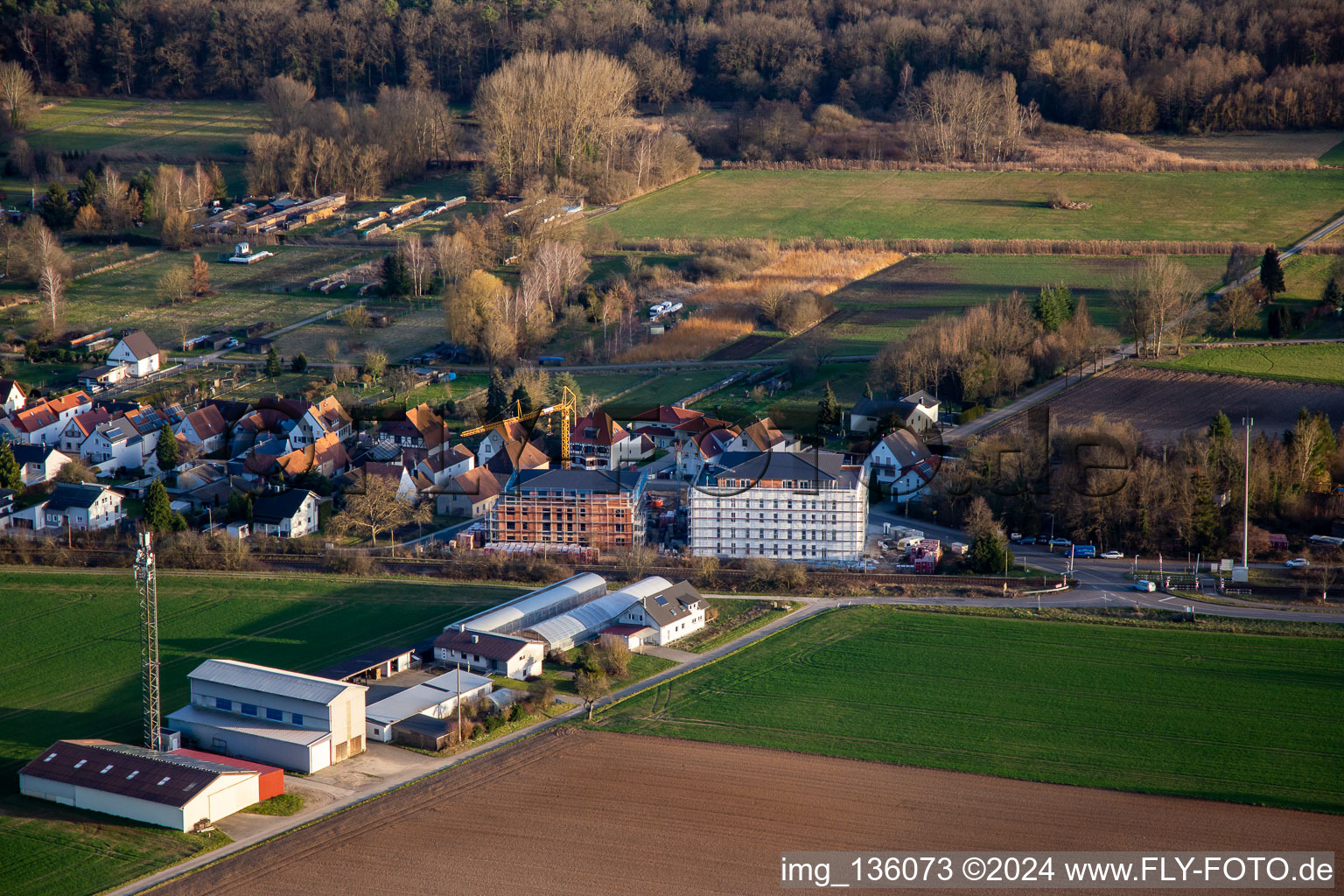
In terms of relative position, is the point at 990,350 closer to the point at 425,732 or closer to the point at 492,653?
the point at 492,653

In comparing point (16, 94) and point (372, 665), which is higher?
point (16, 94)

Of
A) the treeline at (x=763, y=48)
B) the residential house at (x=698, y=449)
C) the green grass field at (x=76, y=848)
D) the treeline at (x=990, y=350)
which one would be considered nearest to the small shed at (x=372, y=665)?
the green grass field at (x=76, y=848)

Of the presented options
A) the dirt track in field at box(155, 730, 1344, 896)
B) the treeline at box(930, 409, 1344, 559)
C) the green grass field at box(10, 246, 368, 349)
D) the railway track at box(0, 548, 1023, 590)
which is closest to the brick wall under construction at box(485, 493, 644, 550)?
the railway track at box(0, 548, 1023, 590)

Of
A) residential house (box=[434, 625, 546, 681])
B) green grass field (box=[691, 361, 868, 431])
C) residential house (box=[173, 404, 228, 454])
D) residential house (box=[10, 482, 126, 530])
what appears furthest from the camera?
green grass field (box=[691, 361, 868, 431])

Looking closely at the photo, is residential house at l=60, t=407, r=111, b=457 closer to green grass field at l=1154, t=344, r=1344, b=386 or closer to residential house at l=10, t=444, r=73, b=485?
residential house at l=10, t=444, r=73, b=485

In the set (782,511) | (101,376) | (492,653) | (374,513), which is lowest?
(492,653)

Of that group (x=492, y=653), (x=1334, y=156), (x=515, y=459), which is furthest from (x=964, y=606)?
(x=1334, y=156)

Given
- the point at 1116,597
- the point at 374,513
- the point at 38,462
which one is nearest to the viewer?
the point at 1116,597
